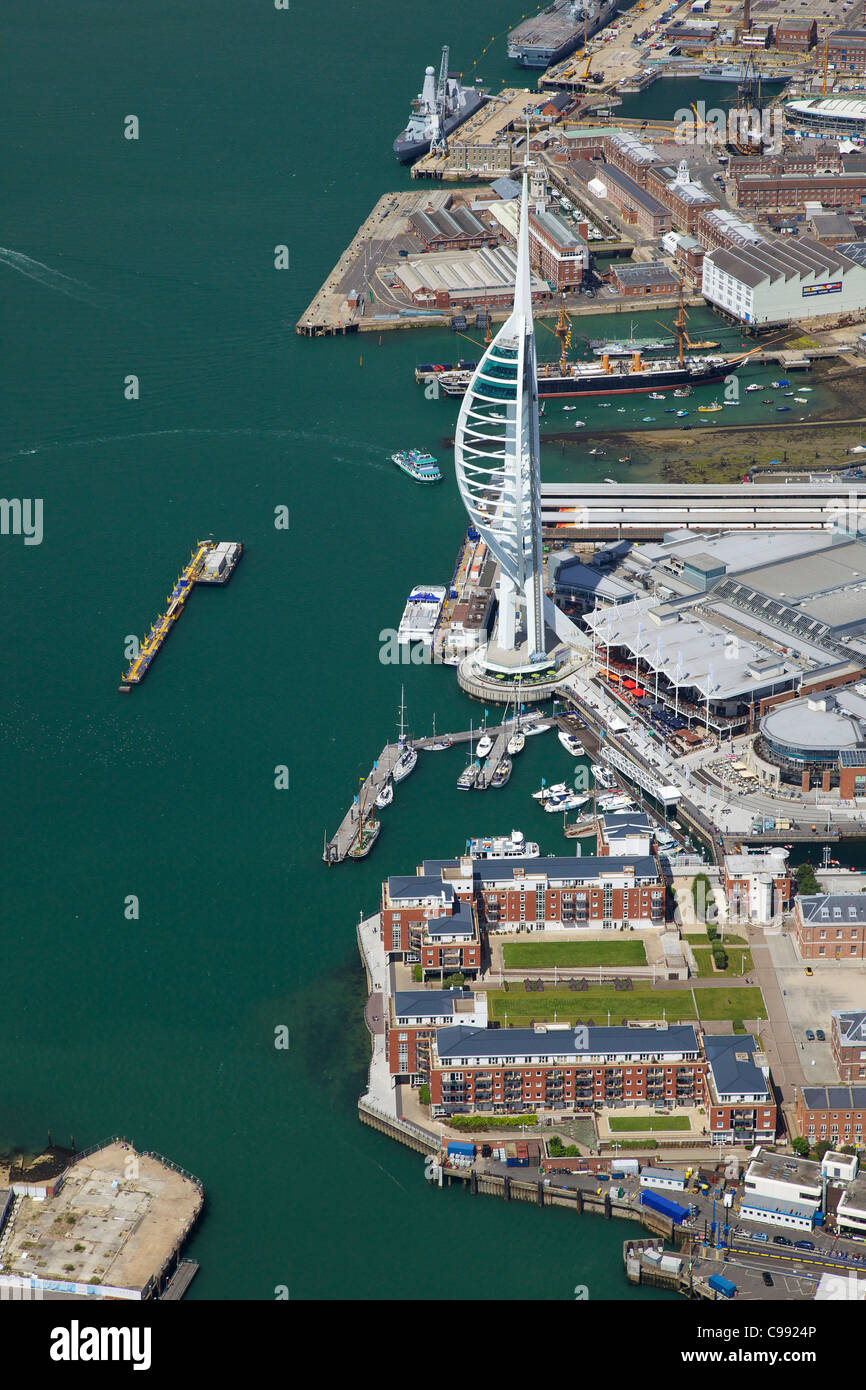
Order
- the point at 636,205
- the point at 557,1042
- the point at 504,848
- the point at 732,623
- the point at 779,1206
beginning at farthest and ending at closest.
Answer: the point at 636,205 < the point at 732,623 < the point at 504,848 < the point at 557,1042 < the point at 779,1206

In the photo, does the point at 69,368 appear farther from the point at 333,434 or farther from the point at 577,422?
the point at 577,422

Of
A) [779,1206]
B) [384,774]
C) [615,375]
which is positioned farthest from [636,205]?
[779,1206]

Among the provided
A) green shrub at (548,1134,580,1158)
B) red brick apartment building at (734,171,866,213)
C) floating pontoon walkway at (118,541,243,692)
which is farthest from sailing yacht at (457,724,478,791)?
red brick apartment building at (734,171,866,213)

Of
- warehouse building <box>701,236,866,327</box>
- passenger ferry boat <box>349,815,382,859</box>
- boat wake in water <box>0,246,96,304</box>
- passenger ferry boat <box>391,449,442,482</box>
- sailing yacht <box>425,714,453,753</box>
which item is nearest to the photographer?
passenger ferry boat <box>349,815,382,859</box>

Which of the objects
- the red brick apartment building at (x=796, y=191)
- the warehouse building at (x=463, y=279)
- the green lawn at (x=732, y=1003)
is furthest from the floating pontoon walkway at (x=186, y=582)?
the red brick apartment building at (x=796, y=191)

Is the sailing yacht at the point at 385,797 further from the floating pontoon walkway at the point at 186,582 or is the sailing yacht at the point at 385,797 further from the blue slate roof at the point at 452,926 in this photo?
the floating pontoon walkway at the point at 186,582

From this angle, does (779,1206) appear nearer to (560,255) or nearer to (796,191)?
(560,255)

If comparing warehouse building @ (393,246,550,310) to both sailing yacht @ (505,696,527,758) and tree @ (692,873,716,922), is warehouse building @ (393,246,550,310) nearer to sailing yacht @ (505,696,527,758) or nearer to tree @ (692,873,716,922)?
sailing yacht @ (505,696,527,758)
